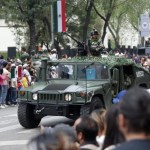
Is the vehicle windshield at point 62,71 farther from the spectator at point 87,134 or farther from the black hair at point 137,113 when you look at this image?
the black hair at point 137,113

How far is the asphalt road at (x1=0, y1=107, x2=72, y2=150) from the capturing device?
10.8 metres

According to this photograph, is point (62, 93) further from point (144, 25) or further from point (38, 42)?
point (38, 42)

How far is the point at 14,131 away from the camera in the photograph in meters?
13.0

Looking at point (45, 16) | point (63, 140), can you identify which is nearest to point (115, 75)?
point (63, 140)

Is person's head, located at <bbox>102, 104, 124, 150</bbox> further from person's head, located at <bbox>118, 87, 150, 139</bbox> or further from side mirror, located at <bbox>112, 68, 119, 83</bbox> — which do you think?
side mirror, located at <bbox>112, 68, 119, 83</bbox>

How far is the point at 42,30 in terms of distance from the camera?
43812mm

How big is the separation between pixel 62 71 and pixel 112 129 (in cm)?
929

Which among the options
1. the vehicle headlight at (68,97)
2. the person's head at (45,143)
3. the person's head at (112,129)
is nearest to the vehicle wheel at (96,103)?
the vehicle headlight at (68,97)

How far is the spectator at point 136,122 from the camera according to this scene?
10.1 ft

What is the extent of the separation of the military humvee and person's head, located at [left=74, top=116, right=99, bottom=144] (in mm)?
7470

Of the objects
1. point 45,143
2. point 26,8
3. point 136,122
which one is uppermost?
point 26,8

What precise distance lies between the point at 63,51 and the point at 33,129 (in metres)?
28.8

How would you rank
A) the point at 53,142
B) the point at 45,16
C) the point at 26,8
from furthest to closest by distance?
the point at 45,16 → the point at 26,8 → the point at 53,142

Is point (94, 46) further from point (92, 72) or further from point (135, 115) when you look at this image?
point (135, 115)
